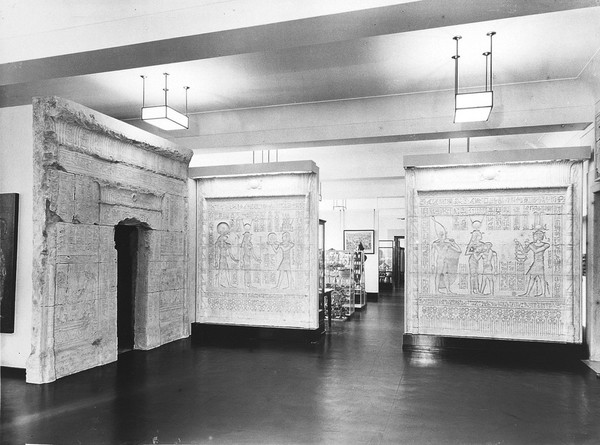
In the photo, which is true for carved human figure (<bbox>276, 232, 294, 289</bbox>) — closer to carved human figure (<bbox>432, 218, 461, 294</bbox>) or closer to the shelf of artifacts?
Answer: carved human figure (<bbox>432, 218, 461, 294</bbox>)

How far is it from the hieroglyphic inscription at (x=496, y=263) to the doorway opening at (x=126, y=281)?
4.73m

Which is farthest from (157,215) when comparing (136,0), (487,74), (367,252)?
(367,252)

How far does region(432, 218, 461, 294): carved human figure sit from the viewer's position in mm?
8148

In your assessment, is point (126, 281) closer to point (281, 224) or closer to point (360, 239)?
point (281, 224)

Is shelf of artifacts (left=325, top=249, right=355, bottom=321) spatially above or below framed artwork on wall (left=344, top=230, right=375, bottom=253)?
below

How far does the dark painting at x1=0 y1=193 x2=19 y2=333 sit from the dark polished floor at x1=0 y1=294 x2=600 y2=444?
766 mm

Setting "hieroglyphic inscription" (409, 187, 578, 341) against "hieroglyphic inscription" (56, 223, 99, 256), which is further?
"hieroglyphic inscription" (409, 187, 578, 341)

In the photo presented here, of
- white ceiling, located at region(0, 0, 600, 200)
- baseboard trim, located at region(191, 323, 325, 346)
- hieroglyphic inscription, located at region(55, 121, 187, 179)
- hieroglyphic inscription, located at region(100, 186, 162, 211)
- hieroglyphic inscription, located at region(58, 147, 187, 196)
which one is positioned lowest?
baseboard trim, located at region(191, 323, 325, 346)

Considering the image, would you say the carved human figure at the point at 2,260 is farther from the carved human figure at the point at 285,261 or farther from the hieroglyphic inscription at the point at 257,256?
the carved human figure at the point at 285,261

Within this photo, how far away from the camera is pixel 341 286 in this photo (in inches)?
491

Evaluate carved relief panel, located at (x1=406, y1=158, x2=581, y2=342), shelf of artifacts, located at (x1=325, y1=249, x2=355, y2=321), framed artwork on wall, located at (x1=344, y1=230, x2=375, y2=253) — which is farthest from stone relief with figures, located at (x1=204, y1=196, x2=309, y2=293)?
framed artwork on wall, located at (x1=344, y1=230, x2=375, y2=253)

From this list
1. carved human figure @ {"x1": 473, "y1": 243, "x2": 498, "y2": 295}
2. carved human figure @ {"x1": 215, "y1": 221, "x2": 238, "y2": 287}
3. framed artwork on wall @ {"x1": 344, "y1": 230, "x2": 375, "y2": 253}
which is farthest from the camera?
framed artwork on wall @ {"x1": 344, "y1": 230, "x2": 375, "y2": 253}

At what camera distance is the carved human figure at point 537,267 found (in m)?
7.77

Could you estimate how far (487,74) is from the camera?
6883mm
